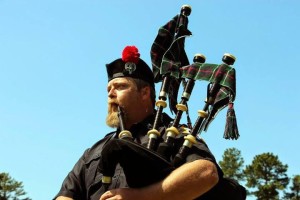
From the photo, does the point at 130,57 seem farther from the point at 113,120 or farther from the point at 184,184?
the point at 184,184

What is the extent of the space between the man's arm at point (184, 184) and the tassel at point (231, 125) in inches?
18.1

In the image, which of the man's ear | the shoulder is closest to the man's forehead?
the man's ear

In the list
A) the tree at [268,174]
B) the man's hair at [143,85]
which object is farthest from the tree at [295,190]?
the man's hair at [143,85]

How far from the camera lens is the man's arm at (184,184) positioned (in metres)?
3.51

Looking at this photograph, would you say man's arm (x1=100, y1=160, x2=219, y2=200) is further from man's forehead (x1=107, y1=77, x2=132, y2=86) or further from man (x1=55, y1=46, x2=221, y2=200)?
man's forehead (x1=107, y1=77, x2=132, y2=86)

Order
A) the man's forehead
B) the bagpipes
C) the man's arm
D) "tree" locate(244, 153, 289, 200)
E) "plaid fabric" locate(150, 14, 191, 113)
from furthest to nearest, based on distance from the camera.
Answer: "tree" locate(244, 153, 289, 200) < the man's forehead < "plaid fabric" locate(150, 14, 191, 113) < the bagpipes < the man's arm

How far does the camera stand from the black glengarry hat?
4.71 metres

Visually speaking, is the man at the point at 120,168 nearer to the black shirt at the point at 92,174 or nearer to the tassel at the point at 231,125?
the black shirt at the point at 92,174

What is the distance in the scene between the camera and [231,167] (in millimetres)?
42812

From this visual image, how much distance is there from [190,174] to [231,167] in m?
40.2

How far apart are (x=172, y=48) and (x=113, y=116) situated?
788 mm

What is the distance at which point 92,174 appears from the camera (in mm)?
4367

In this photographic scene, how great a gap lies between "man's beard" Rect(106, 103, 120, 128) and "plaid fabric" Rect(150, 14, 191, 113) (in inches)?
17.6

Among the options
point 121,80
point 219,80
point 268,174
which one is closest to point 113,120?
point 121,80
